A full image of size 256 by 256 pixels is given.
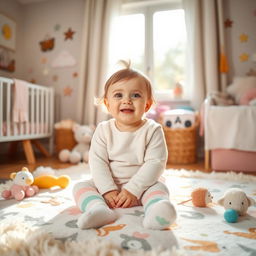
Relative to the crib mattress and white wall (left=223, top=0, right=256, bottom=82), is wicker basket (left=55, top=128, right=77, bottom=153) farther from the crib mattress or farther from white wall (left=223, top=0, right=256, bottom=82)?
white wall (left=223, top=0, right=256, bottom=82)

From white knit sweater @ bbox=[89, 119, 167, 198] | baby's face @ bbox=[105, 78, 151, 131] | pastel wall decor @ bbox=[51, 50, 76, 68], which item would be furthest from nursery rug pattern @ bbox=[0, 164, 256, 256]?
pastel wall decor @ bbox=[51, 50, 76, 68]

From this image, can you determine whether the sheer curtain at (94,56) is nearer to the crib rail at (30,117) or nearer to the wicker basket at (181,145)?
the crib rail at (30,117)

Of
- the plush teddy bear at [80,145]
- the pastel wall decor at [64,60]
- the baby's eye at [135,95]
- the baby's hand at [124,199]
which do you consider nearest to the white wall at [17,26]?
the pastel wall decor at [64,60]

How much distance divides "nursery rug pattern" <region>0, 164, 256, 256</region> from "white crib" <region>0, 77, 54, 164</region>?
3.75ft

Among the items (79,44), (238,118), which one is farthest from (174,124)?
(79,44)

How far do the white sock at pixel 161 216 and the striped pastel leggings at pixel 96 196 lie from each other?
0.22 feet

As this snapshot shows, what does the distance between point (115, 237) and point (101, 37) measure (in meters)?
2.43

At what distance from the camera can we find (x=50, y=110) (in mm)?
2650

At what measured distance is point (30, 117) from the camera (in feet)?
8.11

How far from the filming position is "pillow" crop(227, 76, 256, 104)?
215 cm

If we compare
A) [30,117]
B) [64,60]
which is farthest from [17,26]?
[30,117]

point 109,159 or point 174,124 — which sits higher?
point 174,124

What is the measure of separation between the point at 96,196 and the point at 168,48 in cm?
227

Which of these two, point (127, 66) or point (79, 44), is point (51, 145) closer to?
point (79, 44)
